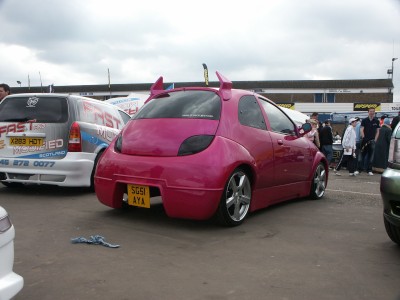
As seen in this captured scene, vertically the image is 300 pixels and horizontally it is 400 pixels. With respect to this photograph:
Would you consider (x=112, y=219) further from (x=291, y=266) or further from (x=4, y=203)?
(x=291, y=266)

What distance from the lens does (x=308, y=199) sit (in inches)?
243

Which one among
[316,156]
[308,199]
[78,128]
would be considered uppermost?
[78,128]

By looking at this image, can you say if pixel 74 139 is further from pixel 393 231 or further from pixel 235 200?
pixel 393 231

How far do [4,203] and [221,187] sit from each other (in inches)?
117

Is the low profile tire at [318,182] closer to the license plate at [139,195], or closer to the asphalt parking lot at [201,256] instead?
the asphalt parking lot at [201,256]

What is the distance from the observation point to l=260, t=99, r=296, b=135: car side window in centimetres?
520

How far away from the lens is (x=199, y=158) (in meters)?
3.98

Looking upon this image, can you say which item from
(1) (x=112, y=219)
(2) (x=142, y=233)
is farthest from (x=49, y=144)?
(2) (x=142, y=233)

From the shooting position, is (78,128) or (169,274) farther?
(78,128)

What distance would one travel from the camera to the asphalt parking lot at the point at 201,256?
8.86 feet

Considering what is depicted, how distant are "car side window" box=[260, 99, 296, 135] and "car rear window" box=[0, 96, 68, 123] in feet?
8.84

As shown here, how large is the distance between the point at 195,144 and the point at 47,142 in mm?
2552

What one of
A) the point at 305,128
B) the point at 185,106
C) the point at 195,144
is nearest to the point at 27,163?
the point at 185,106

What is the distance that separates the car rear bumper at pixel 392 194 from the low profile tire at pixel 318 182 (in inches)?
104
